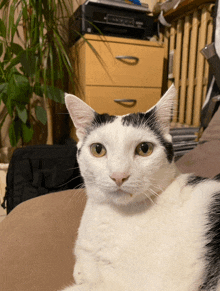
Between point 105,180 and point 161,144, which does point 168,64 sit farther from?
point 105,180

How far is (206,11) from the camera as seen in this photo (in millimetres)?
1656

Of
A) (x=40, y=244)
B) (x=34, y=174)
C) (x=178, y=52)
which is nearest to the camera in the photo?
(x=40, y=244)

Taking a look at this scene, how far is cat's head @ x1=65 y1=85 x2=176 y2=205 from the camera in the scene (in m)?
0.57

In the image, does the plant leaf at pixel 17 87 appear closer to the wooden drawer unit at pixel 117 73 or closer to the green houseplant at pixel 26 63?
the green houseplant at pixel 26 63

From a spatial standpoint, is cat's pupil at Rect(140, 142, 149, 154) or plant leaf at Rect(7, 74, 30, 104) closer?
cat's pupil at Rect(140, 142, 149, 154)

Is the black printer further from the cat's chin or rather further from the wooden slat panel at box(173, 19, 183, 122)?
the cat's chin

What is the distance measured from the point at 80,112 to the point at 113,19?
129 cm

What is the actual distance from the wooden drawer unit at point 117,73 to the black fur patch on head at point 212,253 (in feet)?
4.10

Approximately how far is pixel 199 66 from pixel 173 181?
1.41 meters

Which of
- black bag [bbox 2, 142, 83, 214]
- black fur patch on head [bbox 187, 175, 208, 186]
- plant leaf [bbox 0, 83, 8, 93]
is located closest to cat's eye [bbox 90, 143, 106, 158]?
black fur patch on head [bbox 187, 175, 208, 186]

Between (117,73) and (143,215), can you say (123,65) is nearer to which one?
Result: (117,73)

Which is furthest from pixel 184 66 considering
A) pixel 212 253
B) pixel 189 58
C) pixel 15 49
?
pixel 212 253

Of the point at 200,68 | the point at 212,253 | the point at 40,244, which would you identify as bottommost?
the point at 40,244

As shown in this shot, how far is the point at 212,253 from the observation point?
537mm
